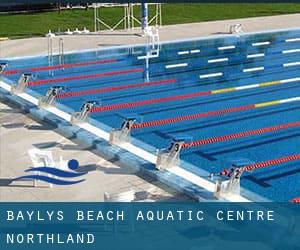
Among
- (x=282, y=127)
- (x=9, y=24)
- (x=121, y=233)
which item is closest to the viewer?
(x=121, y=233)

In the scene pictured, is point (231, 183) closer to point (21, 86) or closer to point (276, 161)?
point (276, 161)

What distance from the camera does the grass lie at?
75.0 feet

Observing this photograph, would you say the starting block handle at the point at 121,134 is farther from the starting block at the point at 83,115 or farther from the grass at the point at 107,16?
the grass at the point at 107,16

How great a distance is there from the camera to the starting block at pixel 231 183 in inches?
295

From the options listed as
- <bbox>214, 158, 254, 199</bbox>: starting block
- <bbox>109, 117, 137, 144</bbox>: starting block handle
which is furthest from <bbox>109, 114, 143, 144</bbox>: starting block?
<bbox>214, 158, 254, 199</bbox>: starting block

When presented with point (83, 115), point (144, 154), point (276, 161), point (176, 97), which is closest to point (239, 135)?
point (276, 161)

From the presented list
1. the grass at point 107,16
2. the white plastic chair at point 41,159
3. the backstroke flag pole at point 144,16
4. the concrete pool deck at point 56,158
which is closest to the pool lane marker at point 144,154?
the concrete pool deck at point 56,158

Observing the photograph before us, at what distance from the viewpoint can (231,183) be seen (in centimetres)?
757

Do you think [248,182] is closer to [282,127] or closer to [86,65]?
[282,127]

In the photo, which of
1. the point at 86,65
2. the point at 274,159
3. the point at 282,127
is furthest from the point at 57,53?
the point at 274,159

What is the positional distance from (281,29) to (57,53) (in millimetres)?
9299

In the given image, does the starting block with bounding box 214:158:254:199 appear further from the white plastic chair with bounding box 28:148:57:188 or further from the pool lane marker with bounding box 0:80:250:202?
the white plastic chair with bounding box 28:148:57:188

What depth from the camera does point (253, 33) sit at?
21.6 metres

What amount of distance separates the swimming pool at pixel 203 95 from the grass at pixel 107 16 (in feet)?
15.7
